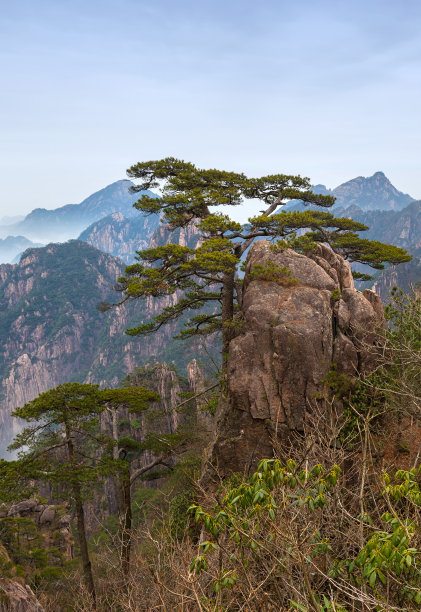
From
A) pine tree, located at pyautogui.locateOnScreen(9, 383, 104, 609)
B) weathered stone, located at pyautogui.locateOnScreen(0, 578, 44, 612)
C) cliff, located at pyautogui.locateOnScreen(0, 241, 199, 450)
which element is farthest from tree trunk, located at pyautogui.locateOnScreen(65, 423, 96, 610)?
cliff, located at pyautogui.locateOnScreen(0, 241, 199, 450)

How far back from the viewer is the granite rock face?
38.1 ft

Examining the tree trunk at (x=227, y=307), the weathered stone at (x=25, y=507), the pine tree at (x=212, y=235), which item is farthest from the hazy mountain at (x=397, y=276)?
the tree trunk at (x=227, y=307)

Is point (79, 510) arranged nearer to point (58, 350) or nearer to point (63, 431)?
point (63, 431)

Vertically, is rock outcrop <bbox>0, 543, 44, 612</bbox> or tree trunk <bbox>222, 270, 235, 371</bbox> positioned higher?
→ tree trunk <bbox>222, 270, 235, 371</bbox>

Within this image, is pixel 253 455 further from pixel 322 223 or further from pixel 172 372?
pixel 172 372

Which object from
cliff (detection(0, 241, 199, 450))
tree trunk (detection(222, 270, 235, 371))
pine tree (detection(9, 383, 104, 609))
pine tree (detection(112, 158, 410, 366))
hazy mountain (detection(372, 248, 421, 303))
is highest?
pine tree (detection(112, 158, 410, 366))

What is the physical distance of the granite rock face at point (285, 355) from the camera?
11609 millimetres

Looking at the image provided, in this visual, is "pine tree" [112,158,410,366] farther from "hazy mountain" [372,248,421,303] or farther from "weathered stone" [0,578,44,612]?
"hazy mountain" [372,248,421,303]

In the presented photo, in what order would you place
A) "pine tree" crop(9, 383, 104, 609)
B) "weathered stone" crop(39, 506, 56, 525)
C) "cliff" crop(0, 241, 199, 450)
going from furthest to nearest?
"cliff" crop(0, 241, 199, 450), "weathered stone" crop(39, 506, 56, 525), "pine tree" crop(9, 383, 104, 609)

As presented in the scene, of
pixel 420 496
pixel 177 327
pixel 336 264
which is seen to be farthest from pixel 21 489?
pixel 177 327

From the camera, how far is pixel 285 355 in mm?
11672

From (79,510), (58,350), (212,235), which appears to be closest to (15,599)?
(79,510)

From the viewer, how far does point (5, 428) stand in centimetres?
15600

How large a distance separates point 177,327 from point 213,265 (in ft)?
450
